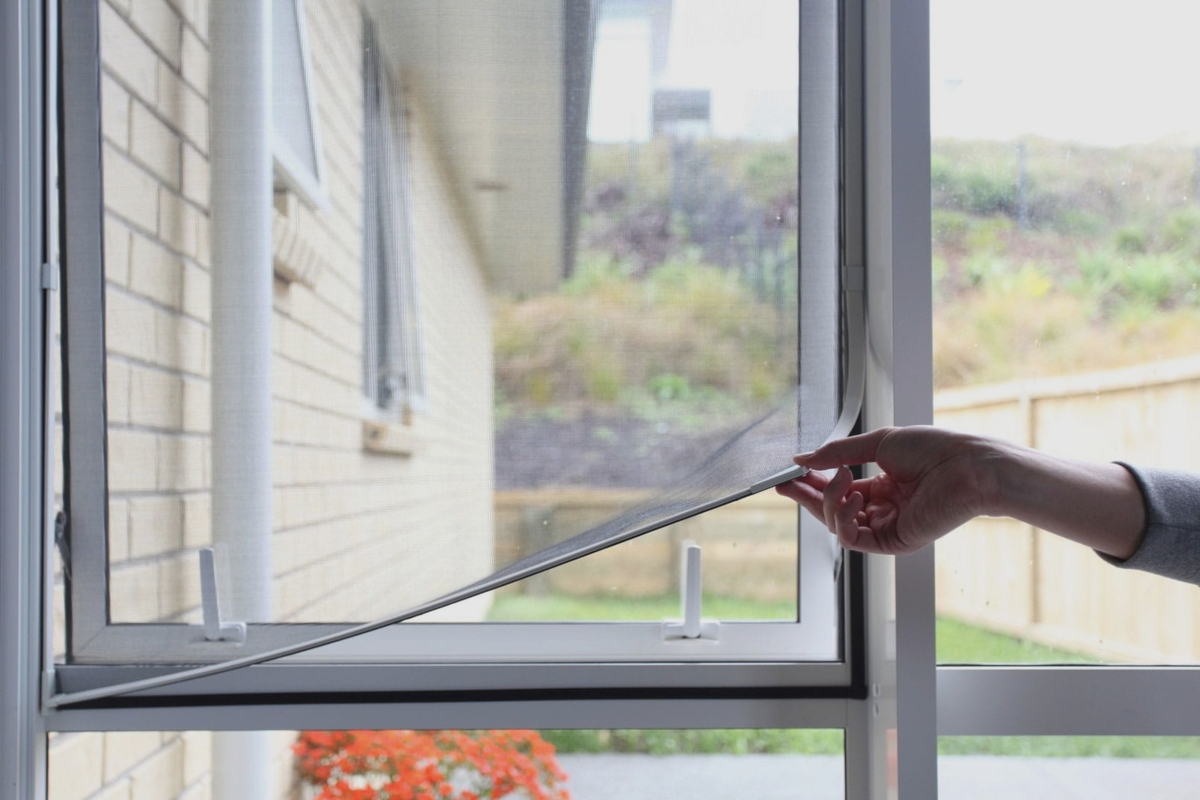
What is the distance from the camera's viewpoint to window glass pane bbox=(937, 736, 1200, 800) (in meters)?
1.37

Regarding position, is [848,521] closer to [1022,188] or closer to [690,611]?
[690,611]

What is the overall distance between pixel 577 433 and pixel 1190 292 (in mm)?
894

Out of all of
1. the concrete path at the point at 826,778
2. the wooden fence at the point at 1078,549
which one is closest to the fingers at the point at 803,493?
the wooden fence at the point at 1078,549

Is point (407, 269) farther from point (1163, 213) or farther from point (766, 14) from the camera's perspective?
point (1163, 213)

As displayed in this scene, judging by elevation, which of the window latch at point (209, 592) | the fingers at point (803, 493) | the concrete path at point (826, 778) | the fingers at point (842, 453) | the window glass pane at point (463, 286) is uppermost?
the window glass pane at point (463, 286)

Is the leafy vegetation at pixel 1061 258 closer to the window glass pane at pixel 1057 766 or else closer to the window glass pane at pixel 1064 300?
the window glass pane at pixel 1064 300

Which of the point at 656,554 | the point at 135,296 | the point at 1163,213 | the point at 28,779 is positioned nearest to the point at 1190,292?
the point at 1163,213

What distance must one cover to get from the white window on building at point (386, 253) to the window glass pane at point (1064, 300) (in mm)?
732

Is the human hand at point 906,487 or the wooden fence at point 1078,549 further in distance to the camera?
the wooden fence at point 1078,549

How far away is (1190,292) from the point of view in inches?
52.7

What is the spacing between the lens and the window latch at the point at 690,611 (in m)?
1.27

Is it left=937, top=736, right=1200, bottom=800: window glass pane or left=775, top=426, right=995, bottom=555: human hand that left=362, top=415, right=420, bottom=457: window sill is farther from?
left=937, top=736, right=1200, bottom=800: window glass pane

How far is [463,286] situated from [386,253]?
108mm

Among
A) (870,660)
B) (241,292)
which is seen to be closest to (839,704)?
(870,660)
